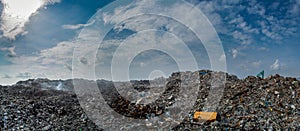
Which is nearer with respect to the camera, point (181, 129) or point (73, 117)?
point (181, 129)

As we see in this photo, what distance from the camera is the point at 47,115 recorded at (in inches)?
338

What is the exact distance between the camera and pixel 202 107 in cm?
828

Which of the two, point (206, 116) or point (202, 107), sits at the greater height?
point (202, 107)

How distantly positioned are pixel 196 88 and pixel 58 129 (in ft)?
16.0

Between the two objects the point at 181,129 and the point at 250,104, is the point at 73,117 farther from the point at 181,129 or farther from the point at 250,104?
the point at 250,104

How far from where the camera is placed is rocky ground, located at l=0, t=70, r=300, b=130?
6953mm

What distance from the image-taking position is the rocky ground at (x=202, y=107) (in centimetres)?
695

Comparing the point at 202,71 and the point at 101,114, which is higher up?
the point at 202,71

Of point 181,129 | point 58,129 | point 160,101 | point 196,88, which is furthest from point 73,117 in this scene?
Result: point 196,88

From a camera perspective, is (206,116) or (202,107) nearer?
(206,116)

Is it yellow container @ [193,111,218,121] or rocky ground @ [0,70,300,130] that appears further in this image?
yellow container @ [193,111,218,121]

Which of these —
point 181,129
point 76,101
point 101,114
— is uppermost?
point 76,101

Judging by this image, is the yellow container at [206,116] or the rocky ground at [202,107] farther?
the yellow container at [206,116]

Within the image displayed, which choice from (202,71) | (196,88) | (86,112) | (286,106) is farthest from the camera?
(202,71)
